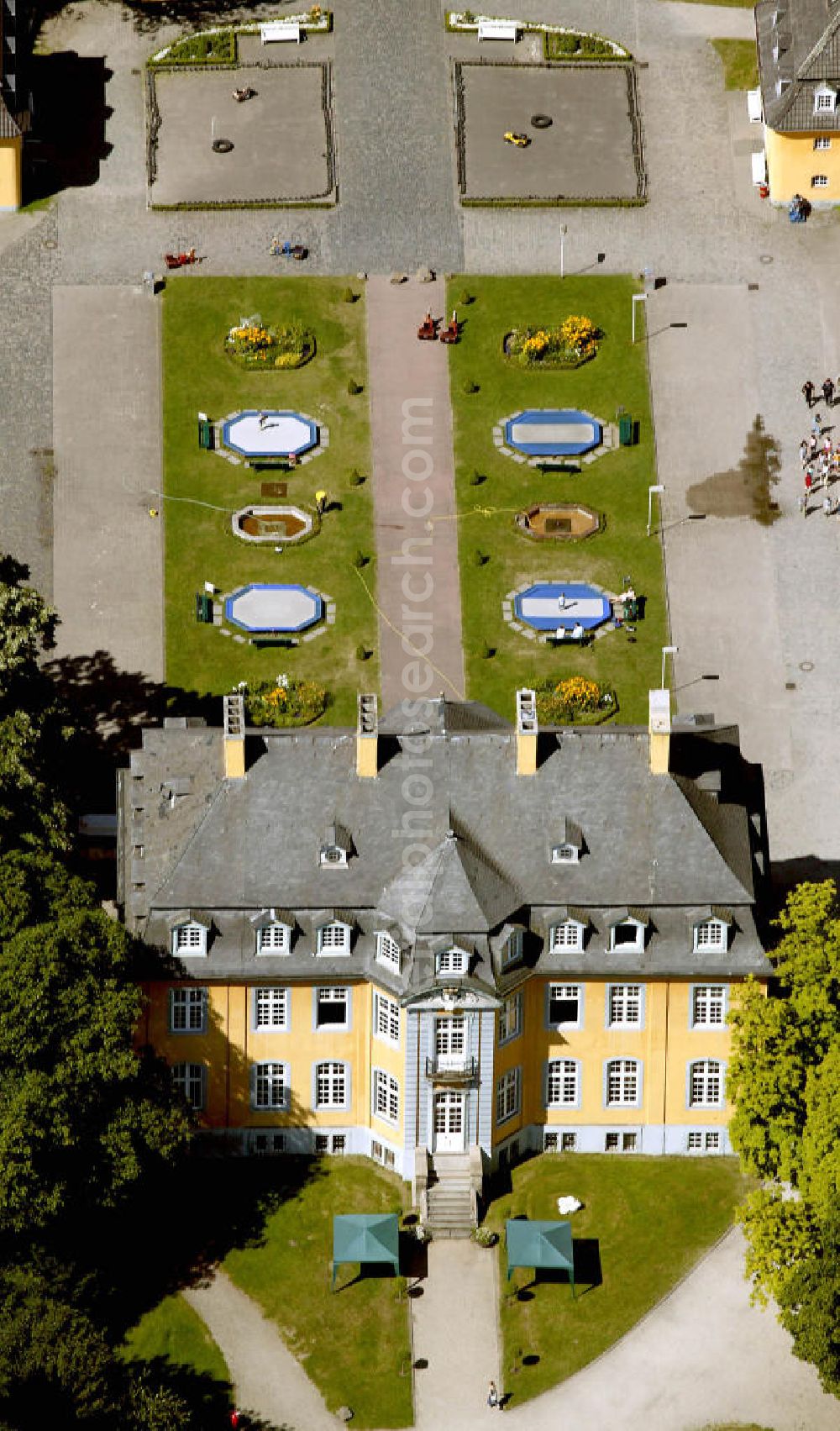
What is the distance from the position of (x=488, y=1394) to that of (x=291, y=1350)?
1030 cm

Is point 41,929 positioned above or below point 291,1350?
above

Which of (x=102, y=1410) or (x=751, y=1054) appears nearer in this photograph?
(x=102, y=1410)

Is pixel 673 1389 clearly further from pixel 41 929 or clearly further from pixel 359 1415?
pixel 41 929

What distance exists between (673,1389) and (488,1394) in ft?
30.7

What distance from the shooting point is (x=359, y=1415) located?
646 ft

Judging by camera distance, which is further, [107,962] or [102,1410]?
[107,962]

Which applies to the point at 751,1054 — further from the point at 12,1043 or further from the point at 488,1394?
the point at 12,1043

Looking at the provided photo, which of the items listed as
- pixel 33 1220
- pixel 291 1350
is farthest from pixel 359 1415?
pixel 33 1220

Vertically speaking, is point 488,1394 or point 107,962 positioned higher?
point 107,962

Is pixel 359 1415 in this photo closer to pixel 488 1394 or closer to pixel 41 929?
pixel 488 1394

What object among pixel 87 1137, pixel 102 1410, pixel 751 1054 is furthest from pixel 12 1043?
pixel 751 1054

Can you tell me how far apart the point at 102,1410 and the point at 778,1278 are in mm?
34294

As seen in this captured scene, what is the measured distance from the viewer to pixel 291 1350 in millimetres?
199750

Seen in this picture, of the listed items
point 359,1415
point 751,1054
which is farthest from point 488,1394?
point 751,1054
